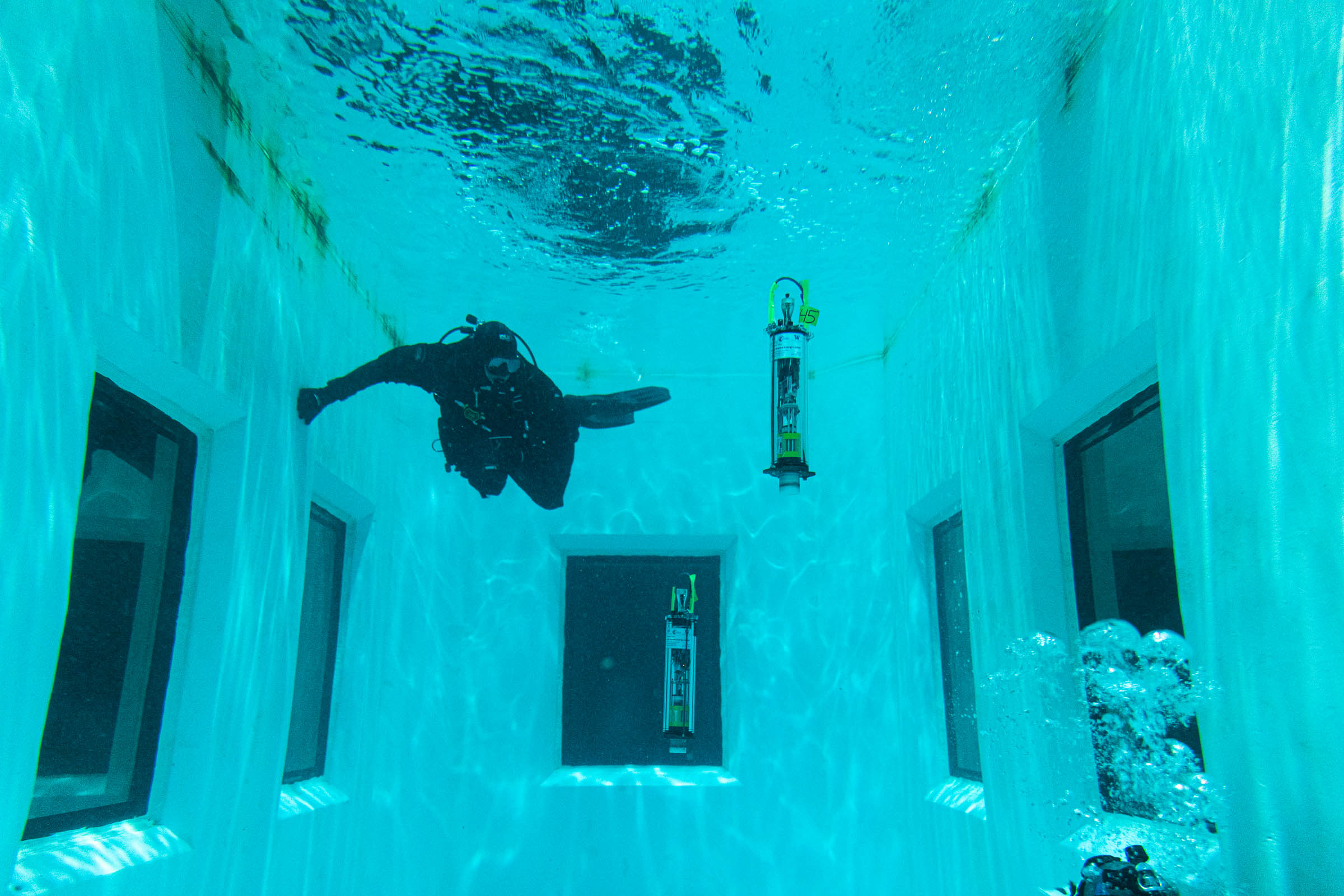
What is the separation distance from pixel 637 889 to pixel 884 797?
185 centimetres

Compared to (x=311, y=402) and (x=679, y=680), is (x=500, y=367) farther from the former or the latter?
(x=679, y=680)

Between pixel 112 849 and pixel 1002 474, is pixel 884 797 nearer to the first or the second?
pixel 1002 474

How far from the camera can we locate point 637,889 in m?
5.70

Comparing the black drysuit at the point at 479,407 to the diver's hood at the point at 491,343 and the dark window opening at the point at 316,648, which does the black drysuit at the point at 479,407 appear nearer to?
the diver's hood at the point at 491,343

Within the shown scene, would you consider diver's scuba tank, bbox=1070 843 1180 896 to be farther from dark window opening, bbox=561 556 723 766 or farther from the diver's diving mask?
dark window opening, bbox=561 556 723 766

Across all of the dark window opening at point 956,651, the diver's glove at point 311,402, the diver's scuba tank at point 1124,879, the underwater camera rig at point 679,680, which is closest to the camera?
the diver's scuba tank at point 1124,879

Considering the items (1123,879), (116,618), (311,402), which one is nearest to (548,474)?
(311,402)

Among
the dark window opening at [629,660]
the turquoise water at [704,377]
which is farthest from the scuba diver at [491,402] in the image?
the dark window opening at [629,660]

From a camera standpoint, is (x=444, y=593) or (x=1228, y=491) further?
(x=444, y=593)

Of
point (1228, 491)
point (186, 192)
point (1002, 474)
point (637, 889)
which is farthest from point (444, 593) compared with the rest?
point (1228, 491)

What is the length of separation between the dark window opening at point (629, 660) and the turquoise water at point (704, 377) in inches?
9.0

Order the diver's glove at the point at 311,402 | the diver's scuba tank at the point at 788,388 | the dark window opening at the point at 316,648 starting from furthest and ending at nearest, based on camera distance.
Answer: the dark window opening at the point at 316,648, the diver's glove at the point at 311,402, the diver's scuba tank at the point at 788,388

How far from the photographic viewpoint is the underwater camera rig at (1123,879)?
174cm

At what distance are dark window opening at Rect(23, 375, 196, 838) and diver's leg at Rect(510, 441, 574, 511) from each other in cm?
157
